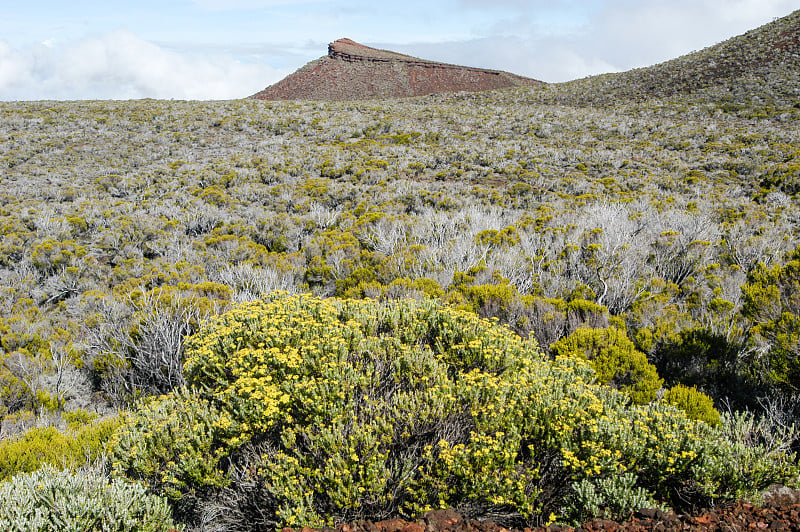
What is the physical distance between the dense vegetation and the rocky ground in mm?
133

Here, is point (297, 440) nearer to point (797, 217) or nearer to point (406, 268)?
point (406, 268)

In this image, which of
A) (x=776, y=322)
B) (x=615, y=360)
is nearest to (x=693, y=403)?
(x=615, y=360)

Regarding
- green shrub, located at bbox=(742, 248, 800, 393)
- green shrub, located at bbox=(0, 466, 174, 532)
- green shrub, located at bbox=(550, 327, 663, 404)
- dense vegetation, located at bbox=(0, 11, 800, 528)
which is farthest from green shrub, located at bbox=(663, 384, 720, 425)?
green shrub, located at bbox=(0, 466, 174, 532)

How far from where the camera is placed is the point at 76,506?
108 inches

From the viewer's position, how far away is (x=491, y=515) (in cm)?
314

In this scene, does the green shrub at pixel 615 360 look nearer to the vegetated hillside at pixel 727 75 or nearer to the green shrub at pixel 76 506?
the green shrub at pixel 76 506

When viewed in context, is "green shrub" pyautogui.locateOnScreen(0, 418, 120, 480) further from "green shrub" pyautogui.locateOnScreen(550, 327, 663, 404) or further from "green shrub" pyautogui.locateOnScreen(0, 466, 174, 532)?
"green shrub" pyautogui.locateOnScreen(550, 327, 663, 404)

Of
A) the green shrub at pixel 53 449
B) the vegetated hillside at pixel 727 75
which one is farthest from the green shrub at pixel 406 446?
the vegetated hillside at pixel 727 75

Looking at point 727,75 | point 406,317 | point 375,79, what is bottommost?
point 406,317

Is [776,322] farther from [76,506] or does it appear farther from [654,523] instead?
[76,506]

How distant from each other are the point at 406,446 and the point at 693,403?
A: 2772 millimetres

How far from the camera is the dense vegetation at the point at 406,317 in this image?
10.7ft

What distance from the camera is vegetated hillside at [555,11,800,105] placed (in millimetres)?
23998

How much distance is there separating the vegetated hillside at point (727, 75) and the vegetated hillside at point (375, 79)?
17.5 m
